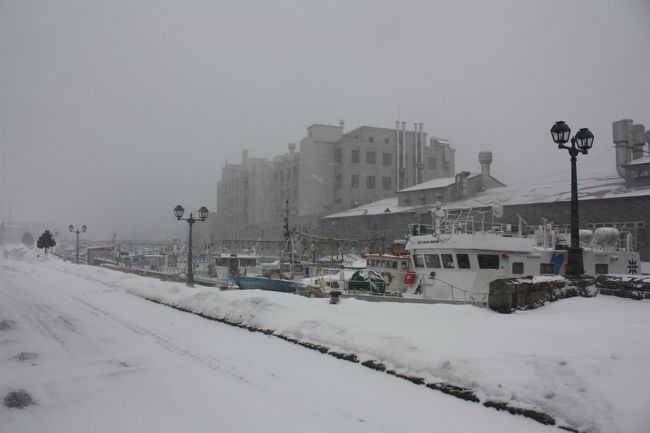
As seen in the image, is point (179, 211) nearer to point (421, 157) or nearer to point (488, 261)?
point (488, 261)

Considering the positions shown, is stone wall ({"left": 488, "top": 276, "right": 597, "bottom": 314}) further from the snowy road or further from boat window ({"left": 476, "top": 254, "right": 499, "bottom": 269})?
boat window ({"left": 476, "top": 254, "right": 499, "bottom": 269})

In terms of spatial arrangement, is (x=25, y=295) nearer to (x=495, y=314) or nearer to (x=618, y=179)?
A: (x=495, y=314)

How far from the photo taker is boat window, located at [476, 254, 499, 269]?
20.1 metres

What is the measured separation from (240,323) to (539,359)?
7.73 meters

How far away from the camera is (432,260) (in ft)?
70.5

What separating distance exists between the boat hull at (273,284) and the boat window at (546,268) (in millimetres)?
12255

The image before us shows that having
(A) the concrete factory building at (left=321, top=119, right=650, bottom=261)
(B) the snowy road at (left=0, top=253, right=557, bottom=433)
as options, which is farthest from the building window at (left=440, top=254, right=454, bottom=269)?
(B) the snowy road at (left=0, top=253, right=557, bottom=433)

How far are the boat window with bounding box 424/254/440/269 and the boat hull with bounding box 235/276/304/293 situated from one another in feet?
25.3

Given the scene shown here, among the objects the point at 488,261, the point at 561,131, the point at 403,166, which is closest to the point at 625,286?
the point at 561,131

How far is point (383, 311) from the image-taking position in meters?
12.4

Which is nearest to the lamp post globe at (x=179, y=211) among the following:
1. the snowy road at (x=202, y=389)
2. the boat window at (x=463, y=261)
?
the snowy road at (x=202, y=389)

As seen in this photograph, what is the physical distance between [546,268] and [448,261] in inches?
233

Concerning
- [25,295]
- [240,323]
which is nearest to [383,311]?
[240,323]

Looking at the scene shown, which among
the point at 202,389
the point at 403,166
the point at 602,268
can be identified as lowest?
the point at 202,389
